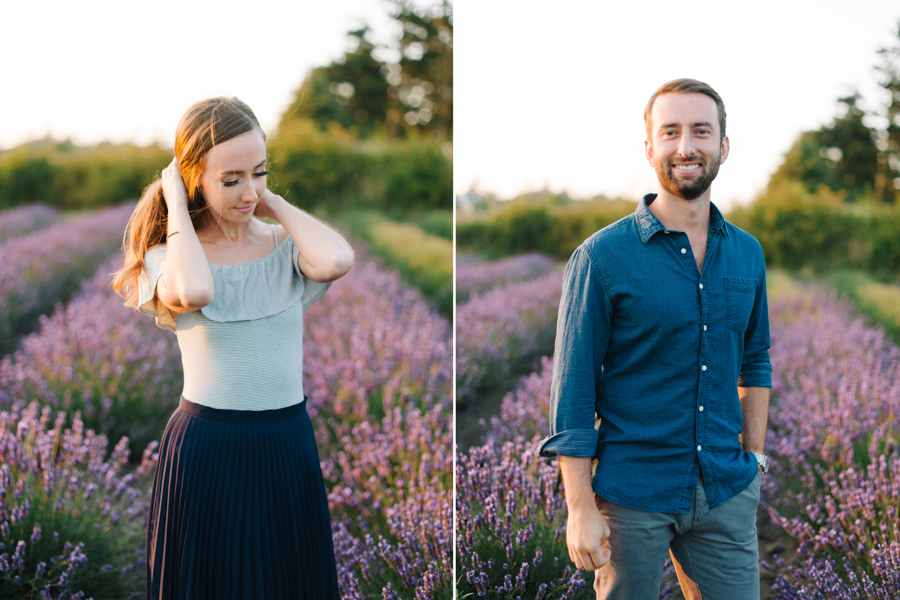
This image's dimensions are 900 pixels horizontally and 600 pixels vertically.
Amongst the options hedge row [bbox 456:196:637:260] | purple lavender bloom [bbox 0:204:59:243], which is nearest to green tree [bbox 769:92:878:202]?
hedge row [bbox 456:196:637:260]

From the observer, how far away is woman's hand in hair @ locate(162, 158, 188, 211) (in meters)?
1.33

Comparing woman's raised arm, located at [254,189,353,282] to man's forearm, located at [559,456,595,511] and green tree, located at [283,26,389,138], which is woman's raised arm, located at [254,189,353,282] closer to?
man's forearm, located at [559,456,595,511]

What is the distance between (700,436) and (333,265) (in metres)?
0.93

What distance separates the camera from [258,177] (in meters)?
1.37

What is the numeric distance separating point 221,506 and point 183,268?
57cm

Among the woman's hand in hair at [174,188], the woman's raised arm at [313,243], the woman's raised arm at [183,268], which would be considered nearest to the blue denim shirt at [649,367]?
the woman's raised arm at [313,243]

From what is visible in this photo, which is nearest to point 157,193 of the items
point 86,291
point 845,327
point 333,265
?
point 333,265

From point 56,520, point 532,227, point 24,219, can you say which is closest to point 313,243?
point 56,520

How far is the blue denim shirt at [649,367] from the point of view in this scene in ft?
4.14

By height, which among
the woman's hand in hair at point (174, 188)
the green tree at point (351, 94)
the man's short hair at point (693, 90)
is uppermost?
the green tree at point (351, 94)

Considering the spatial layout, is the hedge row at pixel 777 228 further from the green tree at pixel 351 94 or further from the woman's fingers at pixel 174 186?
the green tree at pixel 351 94

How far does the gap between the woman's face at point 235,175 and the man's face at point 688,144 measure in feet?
3.07

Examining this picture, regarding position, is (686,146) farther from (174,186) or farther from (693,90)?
(174,186)

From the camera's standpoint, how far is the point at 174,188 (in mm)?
Answer: 1339
